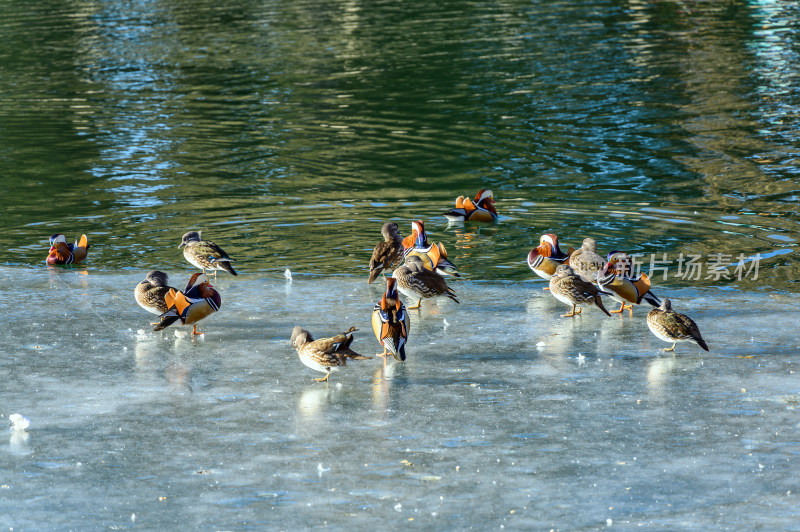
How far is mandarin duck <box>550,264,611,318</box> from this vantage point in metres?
9.27

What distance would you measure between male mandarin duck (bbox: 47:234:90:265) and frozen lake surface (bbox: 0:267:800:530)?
2.25 meters

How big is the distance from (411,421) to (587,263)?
4.16m

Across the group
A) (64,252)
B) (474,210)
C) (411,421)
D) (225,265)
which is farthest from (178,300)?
(474,210)

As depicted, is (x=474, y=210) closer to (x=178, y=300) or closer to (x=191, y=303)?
(x=191, y=303)

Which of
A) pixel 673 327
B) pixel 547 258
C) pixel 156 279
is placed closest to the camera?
pixel 673 327

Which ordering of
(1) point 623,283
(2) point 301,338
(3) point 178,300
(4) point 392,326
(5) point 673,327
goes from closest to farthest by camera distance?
1. (2) point 301,338
2. (4) point 392,326
3. (5) point 673,327
4. (3) point 178,300
5. (1) point 623,283

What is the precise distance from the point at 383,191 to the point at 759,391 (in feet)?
32.9

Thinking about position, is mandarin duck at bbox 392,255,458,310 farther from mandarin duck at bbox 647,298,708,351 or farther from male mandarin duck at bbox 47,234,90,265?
male mandarin duck at bbox 47,234,90,265

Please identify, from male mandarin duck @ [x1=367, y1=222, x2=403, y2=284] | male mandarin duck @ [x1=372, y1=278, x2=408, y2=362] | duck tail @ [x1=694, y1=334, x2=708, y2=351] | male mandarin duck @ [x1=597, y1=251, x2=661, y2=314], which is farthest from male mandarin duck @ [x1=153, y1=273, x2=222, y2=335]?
duck tail @ [x1=694, y1=334, x2=708, y2=351]

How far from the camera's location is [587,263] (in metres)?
10.5

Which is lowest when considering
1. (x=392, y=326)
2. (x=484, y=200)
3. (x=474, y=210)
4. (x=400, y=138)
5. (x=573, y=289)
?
(x=400, y=138)

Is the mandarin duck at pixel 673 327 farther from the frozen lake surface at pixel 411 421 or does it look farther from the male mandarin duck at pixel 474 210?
the male mandarin duck at pixel 474 210

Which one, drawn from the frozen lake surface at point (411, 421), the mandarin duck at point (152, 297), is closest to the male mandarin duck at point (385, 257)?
the frozen lake surface at point (411, 421)

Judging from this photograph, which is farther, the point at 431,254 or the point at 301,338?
the point at 431,254
